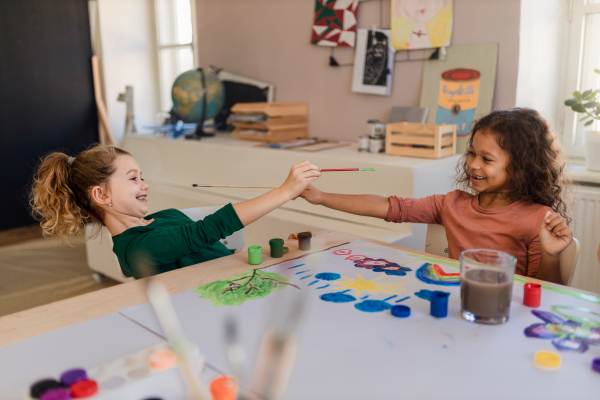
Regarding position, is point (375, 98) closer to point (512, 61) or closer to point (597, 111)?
point (512, 61)

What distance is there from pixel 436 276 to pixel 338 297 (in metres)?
0.25

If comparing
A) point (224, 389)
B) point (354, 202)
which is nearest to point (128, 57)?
point (354, 202)

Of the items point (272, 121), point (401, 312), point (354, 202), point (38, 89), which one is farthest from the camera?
point (38, 89)

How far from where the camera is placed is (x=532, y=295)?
3.05ft

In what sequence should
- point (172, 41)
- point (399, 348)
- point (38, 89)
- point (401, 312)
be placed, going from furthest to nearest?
point (172, 41)
point (38, 89)
point (401, 312)
point (399, 348)

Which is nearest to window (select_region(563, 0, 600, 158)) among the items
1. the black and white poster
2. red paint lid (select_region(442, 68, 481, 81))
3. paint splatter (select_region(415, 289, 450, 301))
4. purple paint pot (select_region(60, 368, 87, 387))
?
red paint lid (select_region(442, 68, 481, 81))

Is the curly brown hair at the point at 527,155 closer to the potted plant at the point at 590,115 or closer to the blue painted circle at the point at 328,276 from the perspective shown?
the blue painted circle at the point at 328,276

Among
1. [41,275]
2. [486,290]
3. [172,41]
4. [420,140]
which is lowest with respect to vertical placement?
[41,275]

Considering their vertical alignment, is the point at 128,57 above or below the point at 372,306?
above

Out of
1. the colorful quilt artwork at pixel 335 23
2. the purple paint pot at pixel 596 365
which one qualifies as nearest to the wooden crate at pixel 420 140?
the colorful quilt artwork at pixel 335 23

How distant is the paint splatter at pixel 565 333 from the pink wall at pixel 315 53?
1494 mm

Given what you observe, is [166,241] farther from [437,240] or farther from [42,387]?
[437,240]

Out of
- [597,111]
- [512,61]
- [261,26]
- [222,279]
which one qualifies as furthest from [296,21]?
[222,279]

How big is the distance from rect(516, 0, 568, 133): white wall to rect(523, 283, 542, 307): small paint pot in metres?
1.41
